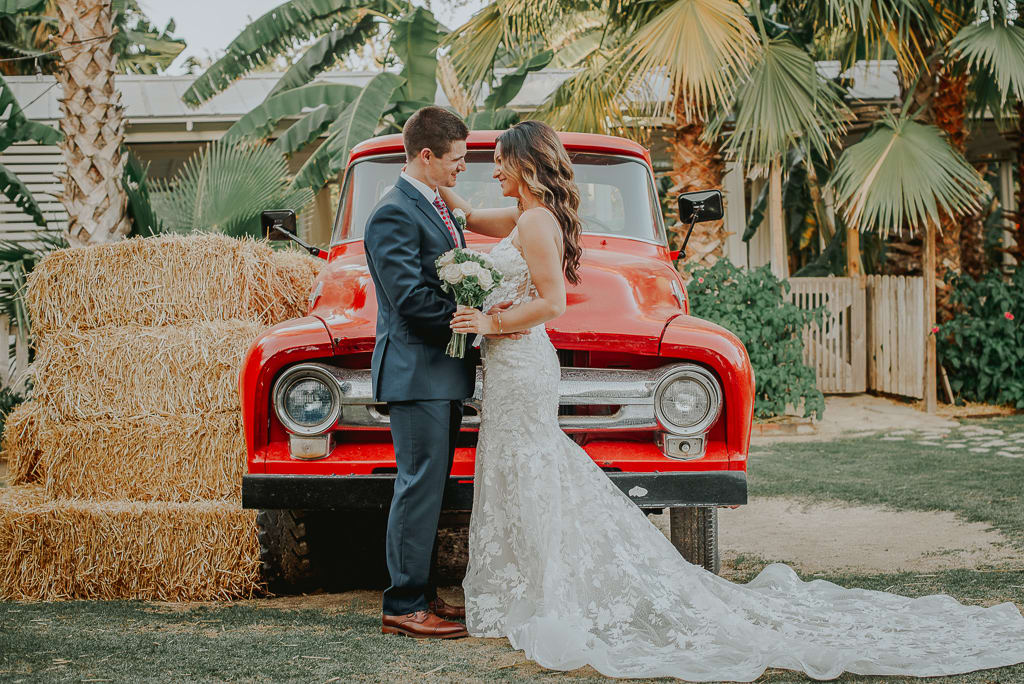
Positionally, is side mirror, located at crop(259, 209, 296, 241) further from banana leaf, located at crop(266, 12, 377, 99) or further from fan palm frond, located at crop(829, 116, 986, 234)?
banana leaf, located at crop(266, 12, 377, 99)

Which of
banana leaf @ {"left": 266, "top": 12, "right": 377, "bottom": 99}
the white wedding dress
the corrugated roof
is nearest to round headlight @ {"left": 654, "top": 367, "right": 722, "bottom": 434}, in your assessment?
the white wedding dress

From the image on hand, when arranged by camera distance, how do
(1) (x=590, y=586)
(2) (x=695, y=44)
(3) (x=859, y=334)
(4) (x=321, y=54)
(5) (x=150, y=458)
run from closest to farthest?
1. (1) (x=590, y=586)
2. (5) (x=150, y=458)
3. (2) (x=695, y=44)
4. (3) (x=859, y=334)
5. (4) (x=321, y=54)

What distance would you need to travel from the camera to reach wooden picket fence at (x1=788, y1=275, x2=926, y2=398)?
39.6ft

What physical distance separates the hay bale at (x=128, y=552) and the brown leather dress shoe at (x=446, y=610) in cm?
100

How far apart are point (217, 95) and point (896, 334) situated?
30.8 ft

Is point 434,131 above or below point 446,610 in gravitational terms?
above

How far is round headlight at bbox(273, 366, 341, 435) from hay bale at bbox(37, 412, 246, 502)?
0.84 meters

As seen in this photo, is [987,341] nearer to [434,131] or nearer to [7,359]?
[434,131]

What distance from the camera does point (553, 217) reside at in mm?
3875

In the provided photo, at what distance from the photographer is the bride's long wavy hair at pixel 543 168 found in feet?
12.8

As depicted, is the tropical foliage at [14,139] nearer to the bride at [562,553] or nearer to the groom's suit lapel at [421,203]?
the groom's suit lapel at [421,203]

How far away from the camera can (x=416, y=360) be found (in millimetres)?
3822

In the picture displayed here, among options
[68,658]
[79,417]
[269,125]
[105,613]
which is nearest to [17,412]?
[79,417]

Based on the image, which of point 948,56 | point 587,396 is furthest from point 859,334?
point 587,396
